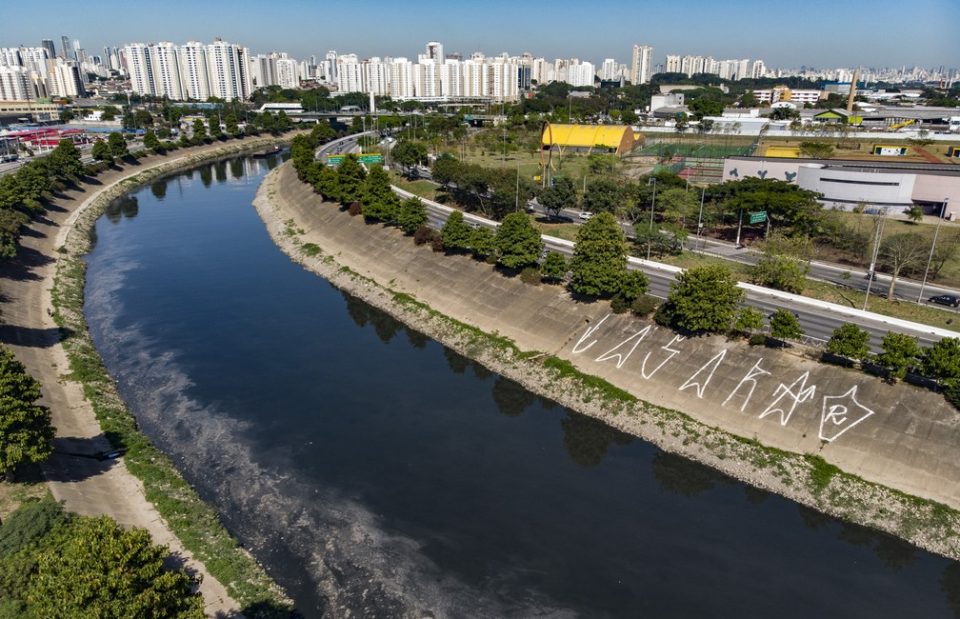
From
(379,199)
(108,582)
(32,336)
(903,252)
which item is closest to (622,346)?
(903,252)

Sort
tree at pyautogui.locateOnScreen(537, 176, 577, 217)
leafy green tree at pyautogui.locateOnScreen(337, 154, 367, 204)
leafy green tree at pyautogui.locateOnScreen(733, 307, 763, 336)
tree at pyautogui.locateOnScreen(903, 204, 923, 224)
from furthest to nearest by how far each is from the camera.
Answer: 1. leafy green tree at pyautogui.locateOnScreen(337, 154, 367, 204)
2. tree at pyautogui.locateOnScreen(537, 176, 577, 217)
3. tree at pyautogui.locateOnScreen(903, 204, 923, 224)
4. leafy green tree at pyautogui.locateOnScreen(733, 307, 763, 336)


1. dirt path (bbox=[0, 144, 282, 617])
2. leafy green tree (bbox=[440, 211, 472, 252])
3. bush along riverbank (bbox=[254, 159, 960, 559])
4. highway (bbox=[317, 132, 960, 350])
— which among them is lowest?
bush along riverbank (bbox=[254, 159, 960, 559])

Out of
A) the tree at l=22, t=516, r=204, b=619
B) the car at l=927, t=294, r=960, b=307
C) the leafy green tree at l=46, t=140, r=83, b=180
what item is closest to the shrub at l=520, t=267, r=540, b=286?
the car at l=927, t=294, r=960, b=307

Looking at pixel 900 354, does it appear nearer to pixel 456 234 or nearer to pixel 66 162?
pixel 456 234

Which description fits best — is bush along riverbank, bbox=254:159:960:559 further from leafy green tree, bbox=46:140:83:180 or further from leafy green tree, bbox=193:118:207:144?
leafy green tree, bbox=193:118:207:144

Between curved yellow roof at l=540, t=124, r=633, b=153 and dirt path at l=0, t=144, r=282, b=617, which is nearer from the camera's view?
dirt path at l=0, t=144, r=282, b=617

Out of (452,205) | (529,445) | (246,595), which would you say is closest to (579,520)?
(529,445)

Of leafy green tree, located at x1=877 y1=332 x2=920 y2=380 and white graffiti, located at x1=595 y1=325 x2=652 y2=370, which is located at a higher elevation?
leafy green tree, located at x1=877 y1=332 x2=920 y2=380
